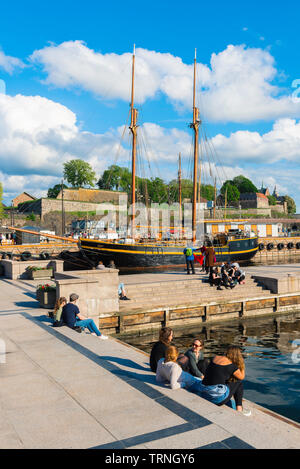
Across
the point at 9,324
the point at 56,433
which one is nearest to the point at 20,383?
the point at 56,433

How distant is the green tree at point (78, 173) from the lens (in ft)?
412

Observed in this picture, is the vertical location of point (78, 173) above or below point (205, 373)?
above

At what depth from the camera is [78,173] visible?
12550cm

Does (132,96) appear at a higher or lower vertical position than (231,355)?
higher

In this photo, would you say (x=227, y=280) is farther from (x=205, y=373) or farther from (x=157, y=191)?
(x=157, y=191)

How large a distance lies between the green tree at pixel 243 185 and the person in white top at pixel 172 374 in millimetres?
162278

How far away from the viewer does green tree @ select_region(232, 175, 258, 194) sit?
163 meters

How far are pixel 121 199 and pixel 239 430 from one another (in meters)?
107

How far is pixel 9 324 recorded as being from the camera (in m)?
11.8

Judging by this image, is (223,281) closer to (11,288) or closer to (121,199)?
(11,288)

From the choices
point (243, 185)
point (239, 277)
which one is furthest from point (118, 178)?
point (239, 277)

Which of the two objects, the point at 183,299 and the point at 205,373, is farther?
the point at 183,299

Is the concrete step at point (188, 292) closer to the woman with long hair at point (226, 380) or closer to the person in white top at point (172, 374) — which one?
the person in white top at point (172, 374)

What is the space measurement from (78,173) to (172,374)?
123m
